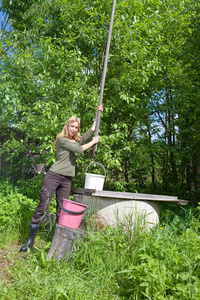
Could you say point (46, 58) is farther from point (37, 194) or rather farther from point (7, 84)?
point (37, 194)

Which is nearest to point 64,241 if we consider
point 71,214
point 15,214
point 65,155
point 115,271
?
point 71,214

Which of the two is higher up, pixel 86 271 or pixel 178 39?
pixel 178 39

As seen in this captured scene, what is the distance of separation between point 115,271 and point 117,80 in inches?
127

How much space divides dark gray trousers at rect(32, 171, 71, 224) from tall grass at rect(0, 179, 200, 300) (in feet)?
1.65

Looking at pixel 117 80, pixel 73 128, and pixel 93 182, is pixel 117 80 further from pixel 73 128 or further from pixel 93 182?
pixel 93 182

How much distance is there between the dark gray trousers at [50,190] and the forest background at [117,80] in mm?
1032

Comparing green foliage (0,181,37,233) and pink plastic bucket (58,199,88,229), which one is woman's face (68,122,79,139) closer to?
pink plastic bucket (58,199,88,229)

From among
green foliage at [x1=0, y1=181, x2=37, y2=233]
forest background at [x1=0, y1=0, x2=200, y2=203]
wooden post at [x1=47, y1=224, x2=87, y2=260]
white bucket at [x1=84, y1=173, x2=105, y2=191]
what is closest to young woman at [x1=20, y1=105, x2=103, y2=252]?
white bucket at [x1=84, y1=173, x2=105, y2=191]

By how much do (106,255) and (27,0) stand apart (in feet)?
15.9

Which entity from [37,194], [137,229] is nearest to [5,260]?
[137,229]

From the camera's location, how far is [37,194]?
18.6ft

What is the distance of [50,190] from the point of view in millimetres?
3217

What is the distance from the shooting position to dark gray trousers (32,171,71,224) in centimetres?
315

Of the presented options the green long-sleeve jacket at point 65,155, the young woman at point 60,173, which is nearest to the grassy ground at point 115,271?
the young woman at point 60,173
